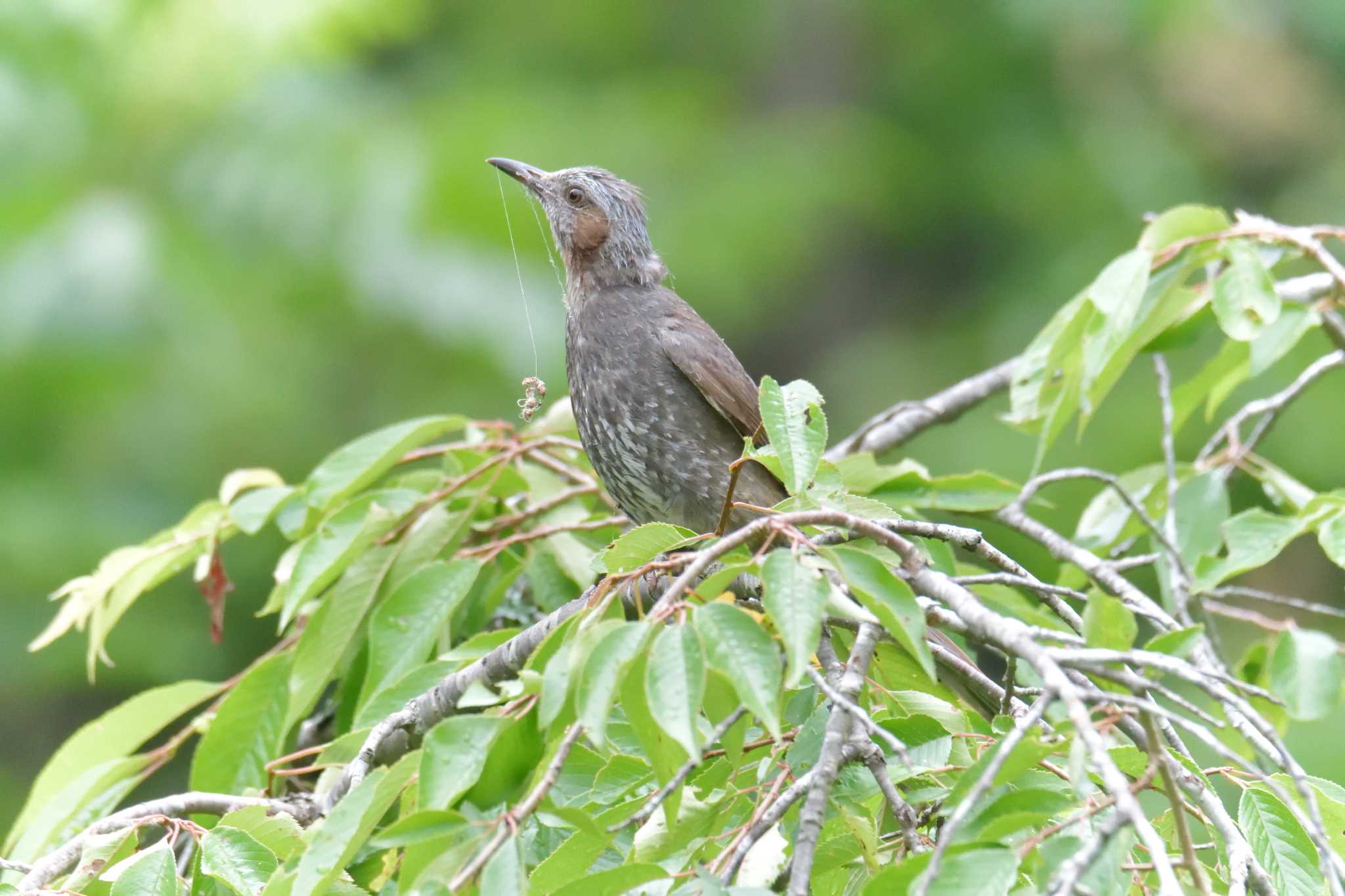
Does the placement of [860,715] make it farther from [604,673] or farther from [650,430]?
[650,430]

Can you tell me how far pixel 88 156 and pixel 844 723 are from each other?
669 centimetres

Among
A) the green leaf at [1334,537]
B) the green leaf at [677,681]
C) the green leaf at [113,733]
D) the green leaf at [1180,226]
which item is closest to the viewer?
the green leaf at [677,681]

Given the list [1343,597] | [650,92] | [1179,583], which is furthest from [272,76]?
[1343,597]

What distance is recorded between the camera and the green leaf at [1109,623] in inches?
60.3

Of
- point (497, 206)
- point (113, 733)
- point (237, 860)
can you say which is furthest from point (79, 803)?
point (497, 206)

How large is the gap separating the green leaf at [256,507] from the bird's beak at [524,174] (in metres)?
1.36

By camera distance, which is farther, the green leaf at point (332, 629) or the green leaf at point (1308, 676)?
the green leaf at point (332, 629)

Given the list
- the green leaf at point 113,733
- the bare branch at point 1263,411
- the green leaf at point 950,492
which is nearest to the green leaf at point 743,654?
the green leaf at point 950,492

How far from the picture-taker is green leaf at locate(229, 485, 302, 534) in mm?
2994

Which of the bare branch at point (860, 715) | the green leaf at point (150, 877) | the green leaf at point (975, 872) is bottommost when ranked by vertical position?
the green leaf at point (150, 877)

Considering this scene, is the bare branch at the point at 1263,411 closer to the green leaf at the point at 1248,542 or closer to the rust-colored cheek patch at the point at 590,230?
the green leaf at the point at 1248,542

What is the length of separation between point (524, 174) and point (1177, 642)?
2.98 metres

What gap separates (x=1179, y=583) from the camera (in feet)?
9.20

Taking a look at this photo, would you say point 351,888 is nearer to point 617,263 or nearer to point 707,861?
point 707,861
